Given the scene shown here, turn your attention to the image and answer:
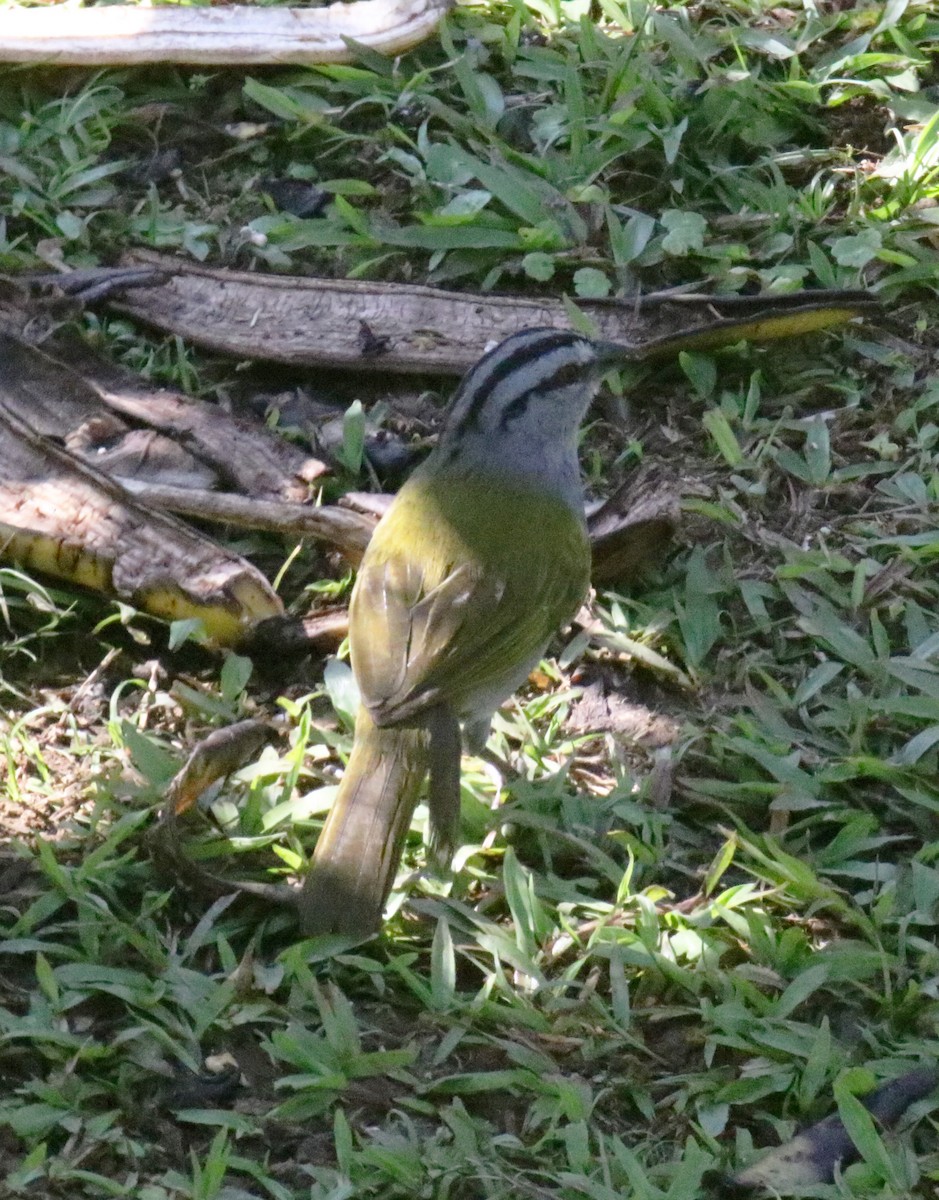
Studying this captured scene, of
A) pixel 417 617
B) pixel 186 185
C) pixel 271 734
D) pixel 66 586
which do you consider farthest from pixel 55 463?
pixel 186 185

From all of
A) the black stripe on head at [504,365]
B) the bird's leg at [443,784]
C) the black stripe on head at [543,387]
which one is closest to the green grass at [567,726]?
the bird's leg at [443,784]

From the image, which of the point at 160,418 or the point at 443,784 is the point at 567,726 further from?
the point at 160,418

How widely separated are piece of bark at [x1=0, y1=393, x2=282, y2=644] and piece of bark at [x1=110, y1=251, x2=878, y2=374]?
3.25 feet

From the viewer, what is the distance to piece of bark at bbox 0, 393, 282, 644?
16.4 feet

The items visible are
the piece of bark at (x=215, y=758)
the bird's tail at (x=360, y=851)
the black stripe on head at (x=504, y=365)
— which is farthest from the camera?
the black stripe on head at (x=504, y=365)

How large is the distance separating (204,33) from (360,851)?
415cm

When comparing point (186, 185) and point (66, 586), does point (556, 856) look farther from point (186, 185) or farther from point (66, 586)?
point (186, 185)

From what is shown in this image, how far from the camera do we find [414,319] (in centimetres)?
594

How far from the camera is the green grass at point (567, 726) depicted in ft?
12.6

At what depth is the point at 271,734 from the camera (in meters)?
4.95

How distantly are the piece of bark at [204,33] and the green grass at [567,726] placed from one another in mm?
112

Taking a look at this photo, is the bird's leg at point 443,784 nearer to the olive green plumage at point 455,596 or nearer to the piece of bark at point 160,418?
the olive green plumage at point 455,596

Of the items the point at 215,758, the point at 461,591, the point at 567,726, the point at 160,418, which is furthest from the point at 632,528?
the point at 160,418

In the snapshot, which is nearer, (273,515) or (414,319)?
(273,515)
